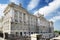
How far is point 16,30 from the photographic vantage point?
16.1 meters

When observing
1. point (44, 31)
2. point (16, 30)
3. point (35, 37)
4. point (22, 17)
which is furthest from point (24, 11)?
point (35, 37)

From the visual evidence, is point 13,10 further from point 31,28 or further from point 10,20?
point 31,28

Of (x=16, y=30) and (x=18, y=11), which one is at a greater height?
(x=18, y=11)

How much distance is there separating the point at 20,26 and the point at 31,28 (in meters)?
3.32

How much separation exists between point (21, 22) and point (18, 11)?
1872 millimetres

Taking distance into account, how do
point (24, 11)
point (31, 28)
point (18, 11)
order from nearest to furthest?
point (18, 11)
point (24, 11)
point (31, 28)

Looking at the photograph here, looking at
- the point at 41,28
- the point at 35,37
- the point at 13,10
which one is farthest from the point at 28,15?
the point at 35,37

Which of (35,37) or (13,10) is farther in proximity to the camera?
(13,10)

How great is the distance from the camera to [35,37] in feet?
7.15

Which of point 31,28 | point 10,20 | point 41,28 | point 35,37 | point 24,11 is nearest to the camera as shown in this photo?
point 35,37

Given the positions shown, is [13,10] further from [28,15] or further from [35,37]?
[35,37]

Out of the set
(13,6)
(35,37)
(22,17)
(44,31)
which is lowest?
(44,31)

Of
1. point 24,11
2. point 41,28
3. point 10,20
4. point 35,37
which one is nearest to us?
point 35,37

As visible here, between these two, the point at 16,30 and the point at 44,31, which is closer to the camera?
the point at 16,30
